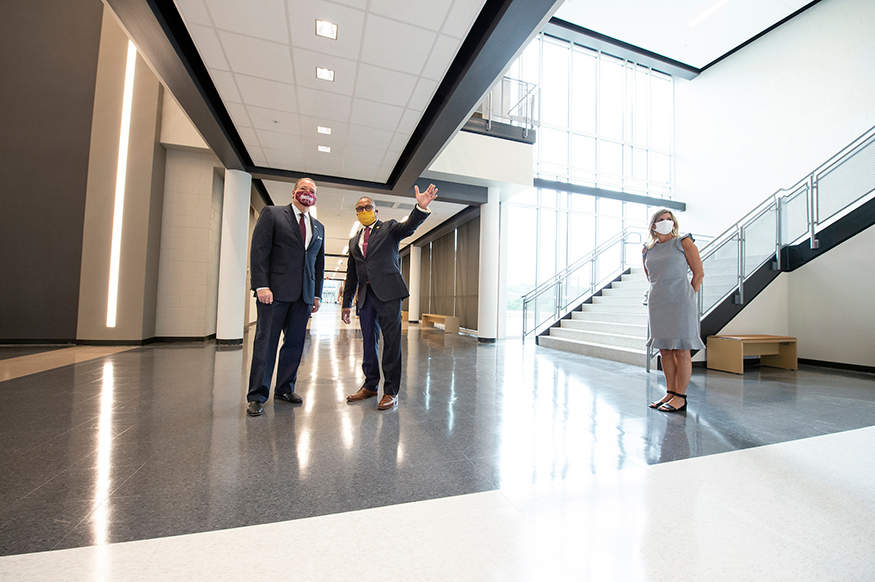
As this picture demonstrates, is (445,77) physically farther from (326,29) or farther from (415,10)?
(326,29)

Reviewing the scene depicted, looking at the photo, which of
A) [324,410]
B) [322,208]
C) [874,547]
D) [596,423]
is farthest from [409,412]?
[322,208]

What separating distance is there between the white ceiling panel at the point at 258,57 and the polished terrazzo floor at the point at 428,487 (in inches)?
129

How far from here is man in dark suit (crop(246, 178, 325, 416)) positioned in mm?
2686

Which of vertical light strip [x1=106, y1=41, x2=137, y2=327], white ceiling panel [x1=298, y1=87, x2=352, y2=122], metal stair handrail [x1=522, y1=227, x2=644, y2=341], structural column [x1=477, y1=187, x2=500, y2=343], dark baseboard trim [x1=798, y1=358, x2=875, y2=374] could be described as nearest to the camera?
white ceiling panel [x1=298, y1=87, x2=352, y2=122]

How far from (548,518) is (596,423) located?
141cm

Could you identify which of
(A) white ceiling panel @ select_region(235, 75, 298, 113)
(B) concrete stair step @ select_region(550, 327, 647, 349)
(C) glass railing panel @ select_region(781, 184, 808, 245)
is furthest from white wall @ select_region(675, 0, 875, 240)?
(A) white ceiling panel @ select_region(235, 75, 298, 113)

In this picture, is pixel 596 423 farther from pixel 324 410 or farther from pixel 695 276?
pixel 324 410

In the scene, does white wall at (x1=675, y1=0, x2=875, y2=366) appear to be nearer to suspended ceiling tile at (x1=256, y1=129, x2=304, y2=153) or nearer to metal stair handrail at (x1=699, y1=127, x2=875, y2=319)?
metal stair handrail at (x1=699, y1=127, x2=875, y2=319)

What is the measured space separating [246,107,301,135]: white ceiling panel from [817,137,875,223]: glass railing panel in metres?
7.67

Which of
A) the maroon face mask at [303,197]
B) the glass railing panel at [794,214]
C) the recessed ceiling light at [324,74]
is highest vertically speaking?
the recessed ceiling light at [324,74]

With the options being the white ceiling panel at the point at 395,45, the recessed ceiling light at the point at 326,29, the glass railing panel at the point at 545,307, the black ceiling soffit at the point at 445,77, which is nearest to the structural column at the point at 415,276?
the glass railing panel at the point at 545,307

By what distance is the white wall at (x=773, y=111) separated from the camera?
912 centimetres

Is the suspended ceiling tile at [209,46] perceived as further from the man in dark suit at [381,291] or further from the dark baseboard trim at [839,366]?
the dark baseboard trim at [839,366]

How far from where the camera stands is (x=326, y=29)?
136 inches
